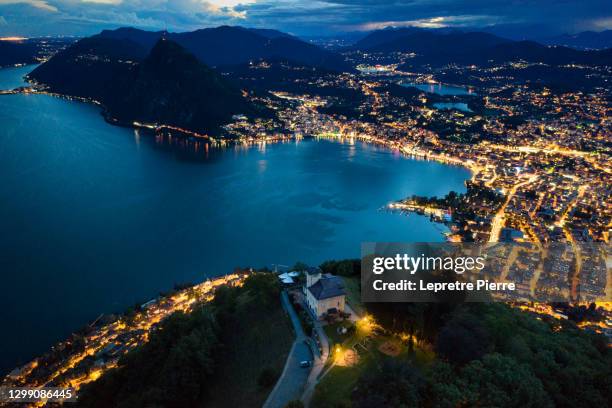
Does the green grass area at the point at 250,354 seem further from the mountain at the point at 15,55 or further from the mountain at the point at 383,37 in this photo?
the mountain at the point at 383,37

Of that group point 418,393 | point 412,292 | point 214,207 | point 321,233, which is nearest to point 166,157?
point 214,207

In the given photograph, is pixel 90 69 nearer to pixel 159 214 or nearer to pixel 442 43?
pixel 159 214

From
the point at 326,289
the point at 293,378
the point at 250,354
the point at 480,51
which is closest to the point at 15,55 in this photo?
the point at 480,51

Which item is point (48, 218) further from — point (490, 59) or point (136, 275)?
point (490, 59)

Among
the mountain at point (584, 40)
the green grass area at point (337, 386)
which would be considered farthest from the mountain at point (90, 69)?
the mountain at point (584, 40)

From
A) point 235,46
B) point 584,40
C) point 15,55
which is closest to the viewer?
point 15,55

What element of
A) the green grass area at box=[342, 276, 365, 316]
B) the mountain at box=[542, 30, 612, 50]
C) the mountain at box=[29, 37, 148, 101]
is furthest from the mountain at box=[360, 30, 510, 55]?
the green grass area at box=[342, 276, 365, 316]
